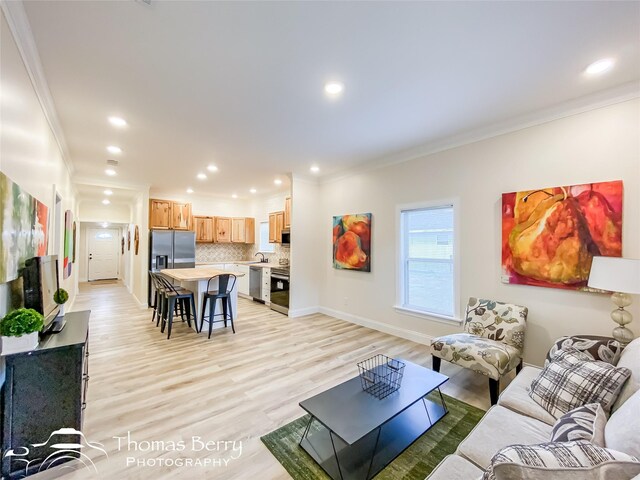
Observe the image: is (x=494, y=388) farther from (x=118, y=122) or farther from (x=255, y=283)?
(x=255, y=283)

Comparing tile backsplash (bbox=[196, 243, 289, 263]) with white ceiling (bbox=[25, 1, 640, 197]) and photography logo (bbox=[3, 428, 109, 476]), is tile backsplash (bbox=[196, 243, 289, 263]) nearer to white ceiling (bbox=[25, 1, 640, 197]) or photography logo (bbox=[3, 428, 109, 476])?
white ceiling (bbox=[25, 1, 640, 197])

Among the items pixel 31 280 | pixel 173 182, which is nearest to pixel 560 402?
pixel 31 280

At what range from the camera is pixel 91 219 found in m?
8.38

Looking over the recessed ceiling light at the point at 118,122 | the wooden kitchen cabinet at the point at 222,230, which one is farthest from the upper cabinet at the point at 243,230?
the recessed ceiling light at the point at 118,122

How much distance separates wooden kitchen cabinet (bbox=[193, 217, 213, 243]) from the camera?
7.52 m

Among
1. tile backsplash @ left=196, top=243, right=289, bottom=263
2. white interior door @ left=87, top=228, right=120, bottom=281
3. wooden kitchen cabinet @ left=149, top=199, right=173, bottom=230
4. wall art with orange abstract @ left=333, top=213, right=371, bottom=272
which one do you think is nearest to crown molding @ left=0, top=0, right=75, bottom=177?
wooden kitchen cabinet @ left=149, top=199, right=173, bottom=230

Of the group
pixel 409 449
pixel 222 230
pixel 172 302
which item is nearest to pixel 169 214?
pixel 222 230

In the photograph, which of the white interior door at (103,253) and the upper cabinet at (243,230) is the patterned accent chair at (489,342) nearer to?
the upper cabinet at (243,230)

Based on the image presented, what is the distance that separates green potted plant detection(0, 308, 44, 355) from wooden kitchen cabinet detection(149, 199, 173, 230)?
17.8 feet

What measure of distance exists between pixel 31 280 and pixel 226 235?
5.98 m

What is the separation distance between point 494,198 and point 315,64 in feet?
8.20

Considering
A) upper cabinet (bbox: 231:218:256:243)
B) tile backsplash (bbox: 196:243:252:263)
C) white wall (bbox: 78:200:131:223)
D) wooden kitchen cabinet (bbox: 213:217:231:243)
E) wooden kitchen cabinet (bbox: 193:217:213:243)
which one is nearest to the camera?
wooden kitchen cabinet (bbox: 193:217:213:243)

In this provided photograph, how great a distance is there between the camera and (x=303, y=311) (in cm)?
555

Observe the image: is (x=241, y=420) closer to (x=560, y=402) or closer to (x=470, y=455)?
(x=470, y=455)
